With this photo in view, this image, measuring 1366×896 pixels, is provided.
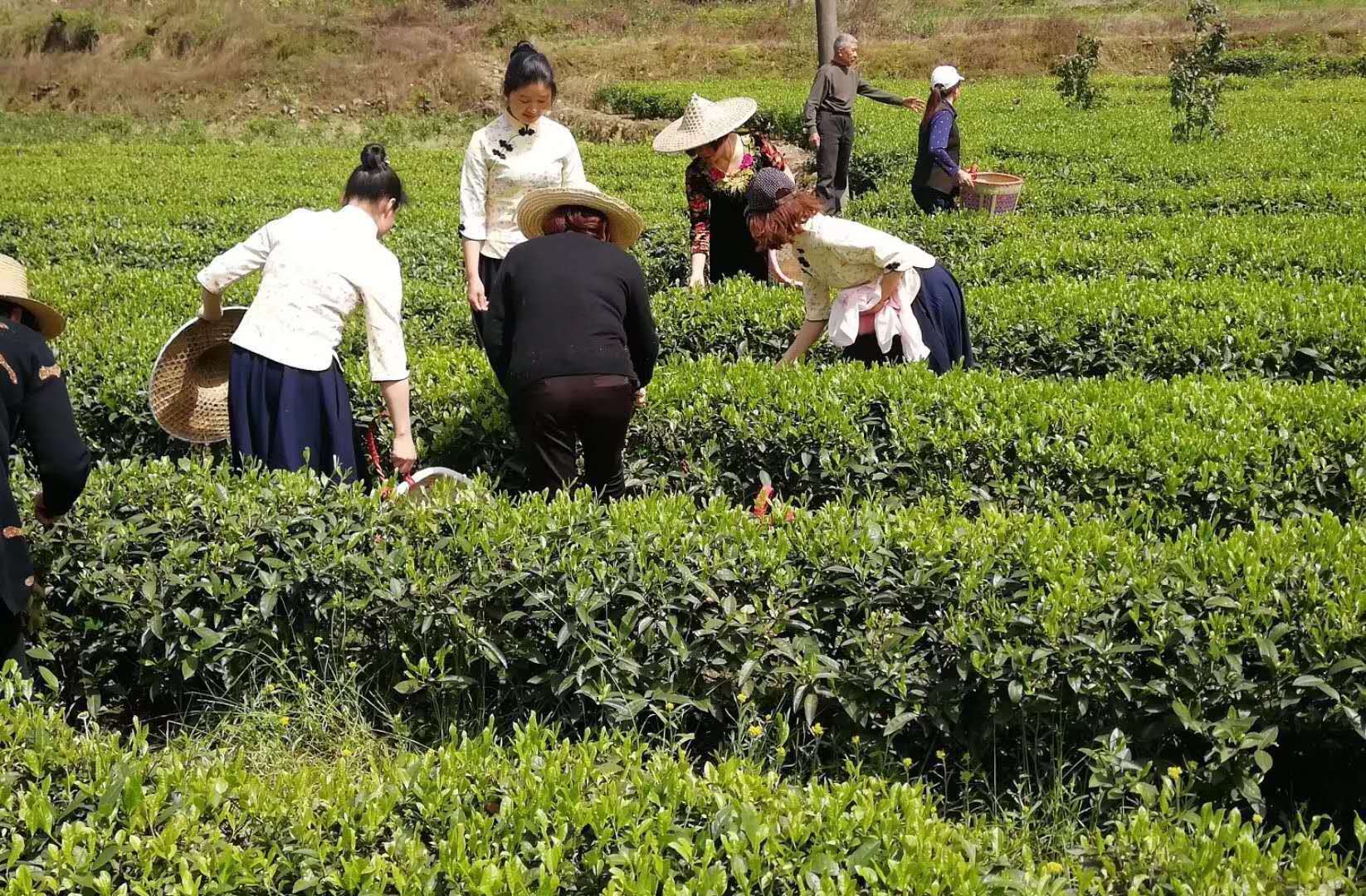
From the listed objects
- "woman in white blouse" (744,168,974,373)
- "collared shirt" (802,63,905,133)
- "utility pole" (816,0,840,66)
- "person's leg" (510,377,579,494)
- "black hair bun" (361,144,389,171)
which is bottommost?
"person's leg" (510,377,579,494)

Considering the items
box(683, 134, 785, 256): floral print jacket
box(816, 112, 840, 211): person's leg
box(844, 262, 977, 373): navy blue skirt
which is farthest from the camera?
box(816, 112, 840, 211): person's leg

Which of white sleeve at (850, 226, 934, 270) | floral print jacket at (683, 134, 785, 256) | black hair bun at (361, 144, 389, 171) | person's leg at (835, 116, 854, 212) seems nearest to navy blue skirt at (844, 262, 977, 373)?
white sleeve at (850, 226, 934, 270)

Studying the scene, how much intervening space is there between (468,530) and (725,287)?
14.1ft

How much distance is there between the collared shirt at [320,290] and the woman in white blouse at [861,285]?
5.95 ft

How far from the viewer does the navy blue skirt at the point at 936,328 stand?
6.42 metres

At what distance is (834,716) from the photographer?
13.3ft

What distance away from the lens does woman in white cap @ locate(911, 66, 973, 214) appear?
10336 millimetres

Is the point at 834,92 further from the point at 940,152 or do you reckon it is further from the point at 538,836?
the point at 538,836

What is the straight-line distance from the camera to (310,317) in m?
5.07

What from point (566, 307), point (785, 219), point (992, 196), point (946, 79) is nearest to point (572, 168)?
point (785, 219)

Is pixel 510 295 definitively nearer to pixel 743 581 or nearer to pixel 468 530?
pixel 468 530

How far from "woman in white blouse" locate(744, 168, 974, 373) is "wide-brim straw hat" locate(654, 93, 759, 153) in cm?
106

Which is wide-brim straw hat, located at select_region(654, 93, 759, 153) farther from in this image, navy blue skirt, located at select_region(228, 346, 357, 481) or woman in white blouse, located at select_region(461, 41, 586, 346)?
navy blue skirt, located at select_region(228, 346, 357, 481)

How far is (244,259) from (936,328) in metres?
3.75
